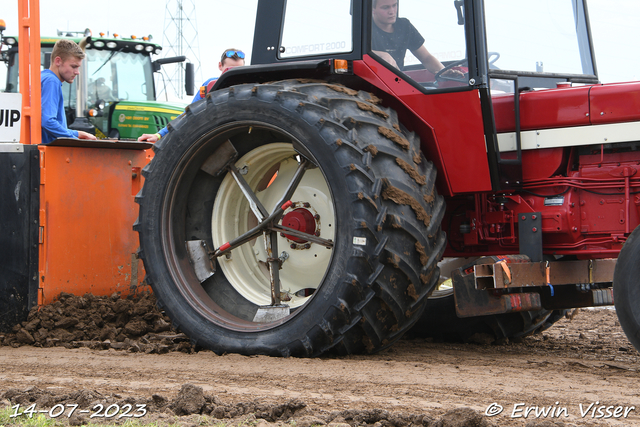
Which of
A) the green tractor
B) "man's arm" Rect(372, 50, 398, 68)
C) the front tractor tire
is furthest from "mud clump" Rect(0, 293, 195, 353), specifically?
the green tractor

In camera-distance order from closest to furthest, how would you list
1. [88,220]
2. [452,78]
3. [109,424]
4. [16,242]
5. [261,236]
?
[109,424] < [452,78] < [261,236] < [16,242] < [88,220]

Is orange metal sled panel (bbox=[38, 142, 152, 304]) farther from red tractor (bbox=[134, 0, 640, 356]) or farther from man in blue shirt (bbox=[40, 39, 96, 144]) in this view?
red tractor (bbox=[134, 0, 640, 356])

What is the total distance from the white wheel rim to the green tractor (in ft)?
21.1

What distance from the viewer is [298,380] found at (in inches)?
120

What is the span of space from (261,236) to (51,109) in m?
1.74

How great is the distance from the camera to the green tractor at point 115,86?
33.6 ft

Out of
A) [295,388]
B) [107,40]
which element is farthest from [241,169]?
[107,40]

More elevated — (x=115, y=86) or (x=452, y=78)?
(x=115, y=86)

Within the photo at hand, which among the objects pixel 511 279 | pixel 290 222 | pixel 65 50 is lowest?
pixel 511 279

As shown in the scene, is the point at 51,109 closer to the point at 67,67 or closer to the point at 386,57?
the point at 67,67

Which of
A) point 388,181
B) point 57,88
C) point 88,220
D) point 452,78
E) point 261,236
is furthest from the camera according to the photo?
point 57,88

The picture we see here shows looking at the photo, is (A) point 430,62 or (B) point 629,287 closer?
(B) point 629,287

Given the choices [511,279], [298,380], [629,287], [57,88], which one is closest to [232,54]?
[57,88]

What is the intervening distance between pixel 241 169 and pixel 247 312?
2.70 ft
